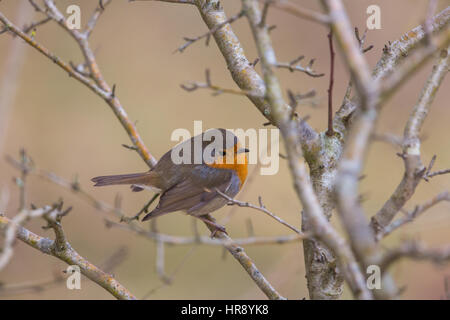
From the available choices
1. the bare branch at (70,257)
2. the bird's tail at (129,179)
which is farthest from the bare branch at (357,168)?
the bird's tail at (129,179)

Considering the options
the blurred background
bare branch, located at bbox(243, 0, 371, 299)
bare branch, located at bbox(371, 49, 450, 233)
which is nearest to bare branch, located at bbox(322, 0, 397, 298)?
bare branch, located at bbox(243, 0, 371, 299)

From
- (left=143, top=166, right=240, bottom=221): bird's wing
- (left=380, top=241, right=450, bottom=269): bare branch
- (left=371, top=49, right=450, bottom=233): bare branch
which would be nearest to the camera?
(left=380, top=241, right=450, bottom=269): bare branch

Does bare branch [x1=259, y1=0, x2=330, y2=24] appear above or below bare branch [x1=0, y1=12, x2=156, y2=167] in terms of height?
below

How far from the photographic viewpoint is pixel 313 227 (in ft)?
5.12

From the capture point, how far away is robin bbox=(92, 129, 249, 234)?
12.6 feet

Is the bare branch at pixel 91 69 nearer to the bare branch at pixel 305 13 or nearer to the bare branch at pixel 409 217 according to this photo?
the bare branch at pixel 305 13

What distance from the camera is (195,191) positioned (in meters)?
4.01

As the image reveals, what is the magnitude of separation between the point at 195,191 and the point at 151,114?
461 cm

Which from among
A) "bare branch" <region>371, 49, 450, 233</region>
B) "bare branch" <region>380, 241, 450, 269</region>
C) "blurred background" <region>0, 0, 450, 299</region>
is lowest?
"bare branch" <region>380, 241, 450, 269</region>

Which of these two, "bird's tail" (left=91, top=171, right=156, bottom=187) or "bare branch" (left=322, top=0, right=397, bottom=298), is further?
"bird's tail" (left=91, top=171, right=156, bottom=187)

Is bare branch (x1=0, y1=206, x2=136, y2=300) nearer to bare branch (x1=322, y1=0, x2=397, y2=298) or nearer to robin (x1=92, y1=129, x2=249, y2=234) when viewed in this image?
robin (x1=92, y1=129, x2=249, y2=234)

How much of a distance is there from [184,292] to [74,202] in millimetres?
2319

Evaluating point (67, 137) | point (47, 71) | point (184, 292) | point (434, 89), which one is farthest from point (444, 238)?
point (47, 71)

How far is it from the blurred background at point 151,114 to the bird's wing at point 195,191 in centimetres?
269
